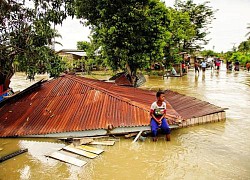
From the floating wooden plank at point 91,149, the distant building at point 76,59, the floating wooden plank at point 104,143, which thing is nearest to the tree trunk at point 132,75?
the floating wooden plank at point 104,143

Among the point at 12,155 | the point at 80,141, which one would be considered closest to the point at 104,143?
the point at 80,141

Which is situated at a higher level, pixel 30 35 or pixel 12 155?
pixel 30 35

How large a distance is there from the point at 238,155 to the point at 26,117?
6375 mm

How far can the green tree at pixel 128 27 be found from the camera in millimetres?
12148

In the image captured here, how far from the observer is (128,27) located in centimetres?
1216

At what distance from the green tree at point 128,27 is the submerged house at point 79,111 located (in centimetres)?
393

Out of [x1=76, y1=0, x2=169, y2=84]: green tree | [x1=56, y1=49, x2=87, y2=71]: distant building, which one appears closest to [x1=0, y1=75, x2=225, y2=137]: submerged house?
[x1=76, y1=0, x2=169, y2=84]: green tree

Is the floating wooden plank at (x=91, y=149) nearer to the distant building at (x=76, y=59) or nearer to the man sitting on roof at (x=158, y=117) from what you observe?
the man sitting on roof at (x=158, y=117)

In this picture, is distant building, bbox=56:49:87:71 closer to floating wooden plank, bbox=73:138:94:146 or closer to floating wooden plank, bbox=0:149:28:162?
floating wooden plank, bbox=73:138:94:146

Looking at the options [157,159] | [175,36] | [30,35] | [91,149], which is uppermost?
[175,36]

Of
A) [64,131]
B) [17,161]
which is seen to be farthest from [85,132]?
[17,161]

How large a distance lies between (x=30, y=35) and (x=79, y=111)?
9.64 ft

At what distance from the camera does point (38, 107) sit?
26.4ft

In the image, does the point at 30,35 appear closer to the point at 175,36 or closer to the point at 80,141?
the point at 80,141
